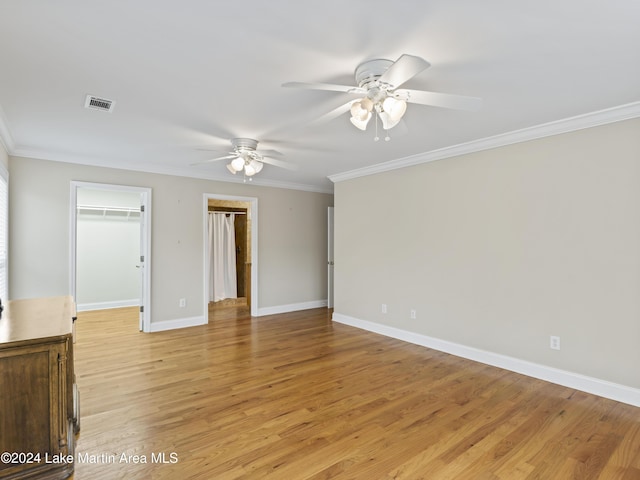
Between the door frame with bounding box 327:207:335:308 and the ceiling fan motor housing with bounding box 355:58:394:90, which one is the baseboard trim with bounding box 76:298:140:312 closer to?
the door frame with bounding box 327:207:335:308

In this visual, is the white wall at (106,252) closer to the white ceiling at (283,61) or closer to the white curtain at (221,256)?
the white curtain at (221,256)

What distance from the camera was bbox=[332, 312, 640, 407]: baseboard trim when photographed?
109 inches

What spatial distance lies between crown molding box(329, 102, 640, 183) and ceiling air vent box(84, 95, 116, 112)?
10.7 ft

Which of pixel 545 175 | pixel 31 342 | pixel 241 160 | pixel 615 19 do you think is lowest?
pixel 31 342

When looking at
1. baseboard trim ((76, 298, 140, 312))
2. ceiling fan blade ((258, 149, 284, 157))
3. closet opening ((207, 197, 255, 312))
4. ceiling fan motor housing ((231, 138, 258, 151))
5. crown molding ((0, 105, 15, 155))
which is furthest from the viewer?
closet opening ((207, 197, 255, 312))

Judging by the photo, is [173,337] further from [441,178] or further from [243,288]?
[441,178]

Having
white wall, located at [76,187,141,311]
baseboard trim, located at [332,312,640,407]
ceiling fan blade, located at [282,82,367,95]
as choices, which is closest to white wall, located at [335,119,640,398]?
baseboard trim, located at [332,312,640,407]

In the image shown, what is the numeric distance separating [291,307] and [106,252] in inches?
153

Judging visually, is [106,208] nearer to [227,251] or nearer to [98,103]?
[227,251]

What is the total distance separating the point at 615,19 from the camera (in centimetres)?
163

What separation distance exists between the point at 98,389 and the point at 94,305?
13.7 feet

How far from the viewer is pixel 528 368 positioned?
130 inches

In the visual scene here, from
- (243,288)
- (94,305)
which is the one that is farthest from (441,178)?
(94,305)

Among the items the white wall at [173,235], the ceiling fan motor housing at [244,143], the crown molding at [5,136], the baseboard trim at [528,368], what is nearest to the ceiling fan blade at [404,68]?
the ceiling fan motor housing at [244,143]
